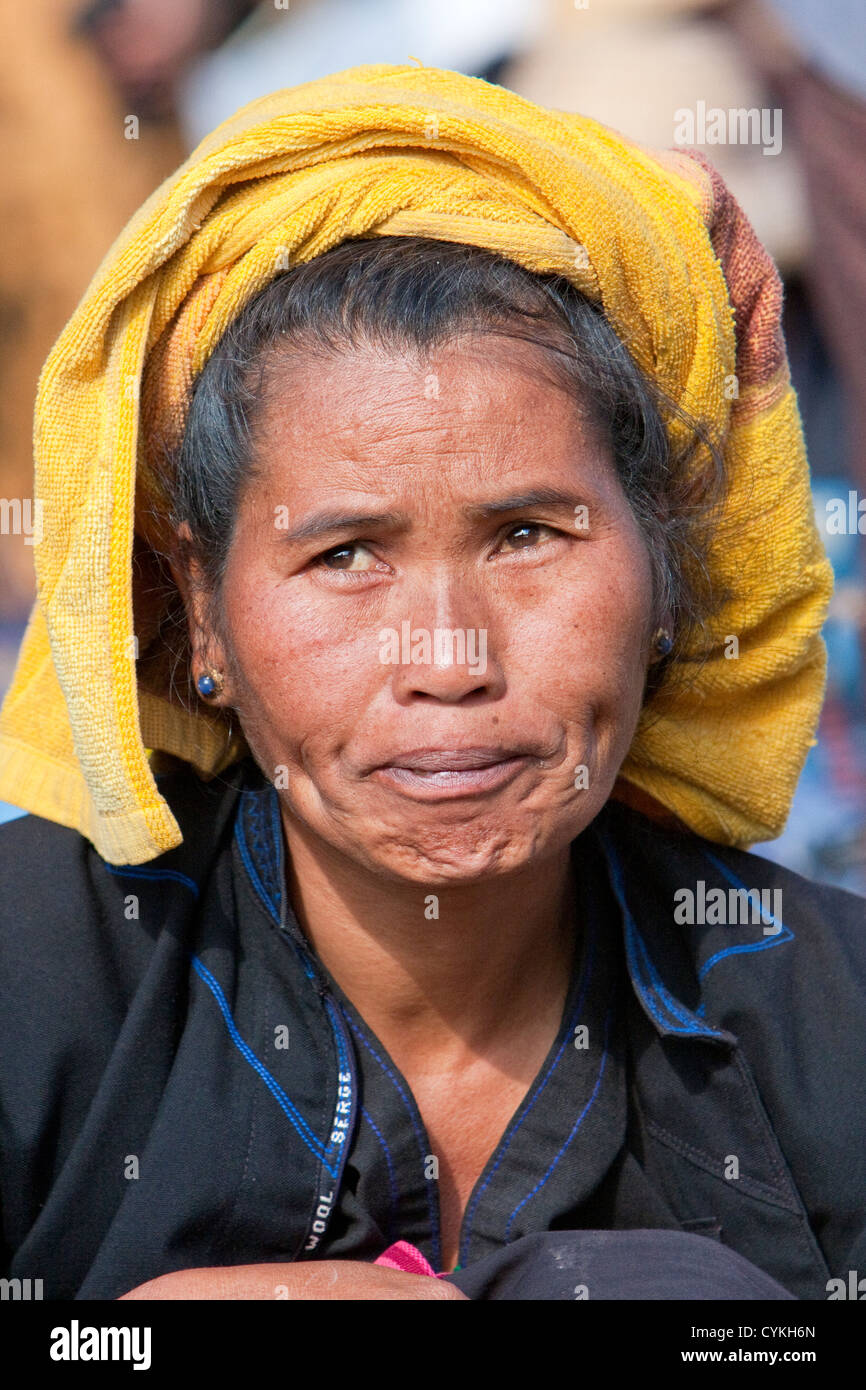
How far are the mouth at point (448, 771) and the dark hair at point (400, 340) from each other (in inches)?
14.9

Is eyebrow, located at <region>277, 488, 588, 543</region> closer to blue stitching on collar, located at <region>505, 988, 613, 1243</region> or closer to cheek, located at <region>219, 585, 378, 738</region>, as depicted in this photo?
cheek, located at <region>219, 585, 378, 738</region>

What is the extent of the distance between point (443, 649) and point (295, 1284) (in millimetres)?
776

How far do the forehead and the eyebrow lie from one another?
40 mm

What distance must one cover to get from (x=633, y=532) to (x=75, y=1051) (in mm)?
1015

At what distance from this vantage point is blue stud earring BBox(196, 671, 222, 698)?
71.8 inches

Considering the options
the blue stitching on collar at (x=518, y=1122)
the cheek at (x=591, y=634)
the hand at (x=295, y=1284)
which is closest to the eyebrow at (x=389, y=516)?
the cheek at (x=591, y=634)

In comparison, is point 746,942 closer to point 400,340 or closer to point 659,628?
point 659,628

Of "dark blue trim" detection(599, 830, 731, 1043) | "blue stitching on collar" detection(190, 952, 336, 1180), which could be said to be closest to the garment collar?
"dark blue trim" detection(599, 830, 731, 1043)

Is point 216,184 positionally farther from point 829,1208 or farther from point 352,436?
point 829,1208

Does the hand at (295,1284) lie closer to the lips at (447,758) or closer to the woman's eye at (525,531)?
the lips at (447,758)

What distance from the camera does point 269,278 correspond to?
1716mm

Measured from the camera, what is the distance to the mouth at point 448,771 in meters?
1.56

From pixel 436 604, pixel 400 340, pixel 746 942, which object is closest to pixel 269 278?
pixel 400 340

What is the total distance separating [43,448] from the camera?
1687 mm
